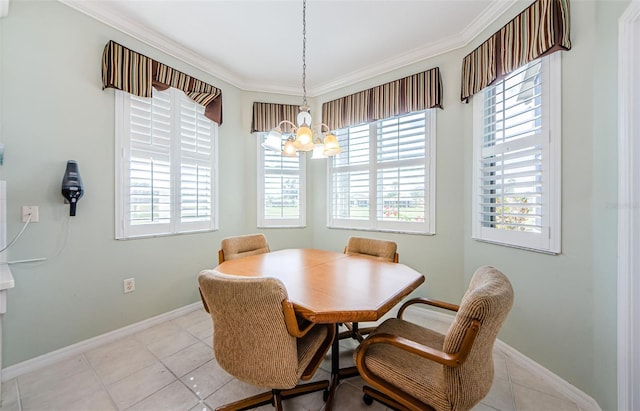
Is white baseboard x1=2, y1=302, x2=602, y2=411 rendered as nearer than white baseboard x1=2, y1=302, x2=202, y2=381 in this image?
Yes

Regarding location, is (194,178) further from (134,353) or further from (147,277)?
(134,353)

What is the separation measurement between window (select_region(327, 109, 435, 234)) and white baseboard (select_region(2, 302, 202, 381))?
2.21m

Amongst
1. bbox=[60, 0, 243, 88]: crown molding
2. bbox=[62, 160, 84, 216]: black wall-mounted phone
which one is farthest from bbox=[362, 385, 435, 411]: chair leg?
bbox=[60, 0, 243, 88]: crown molding

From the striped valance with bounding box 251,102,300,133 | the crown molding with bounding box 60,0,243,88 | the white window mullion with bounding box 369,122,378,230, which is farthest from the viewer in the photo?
the striped valance with bounding box 251,102,300,133

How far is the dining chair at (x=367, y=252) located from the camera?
6.64 feet

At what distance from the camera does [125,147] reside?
220 cm

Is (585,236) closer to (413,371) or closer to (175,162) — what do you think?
(413,371)

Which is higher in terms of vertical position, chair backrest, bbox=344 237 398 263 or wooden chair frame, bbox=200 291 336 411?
chair backrest, bbox=344 237 398 263

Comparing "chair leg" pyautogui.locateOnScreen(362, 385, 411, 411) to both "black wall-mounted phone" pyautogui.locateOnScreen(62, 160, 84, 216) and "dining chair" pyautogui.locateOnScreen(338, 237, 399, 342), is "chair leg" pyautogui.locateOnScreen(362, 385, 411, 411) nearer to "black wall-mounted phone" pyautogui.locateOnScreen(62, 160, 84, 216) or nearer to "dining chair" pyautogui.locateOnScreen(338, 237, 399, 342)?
"dining chair" pyautogui.locateOnScreen(338, 237, 399, 342)

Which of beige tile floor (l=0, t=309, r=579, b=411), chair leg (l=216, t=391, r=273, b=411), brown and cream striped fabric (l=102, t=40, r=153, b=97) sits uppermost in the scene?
brown and cream striped fabric (l=102, t=40, r=153, b=97)

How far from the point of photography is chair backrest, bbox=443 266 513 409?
907mm

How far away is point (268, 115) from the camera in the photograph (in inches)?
129

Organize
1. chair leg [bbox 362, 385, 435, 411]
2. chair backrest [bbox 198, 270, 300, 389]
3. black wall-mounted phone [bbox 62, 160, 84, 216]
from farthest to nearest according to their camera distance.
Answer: black wall-mounted phone [bbox 62, 160, 84, 216] → chair leg [bbox 362, 385, 435, 411] → chair backrest [bbox 198, 270, 300, 389]

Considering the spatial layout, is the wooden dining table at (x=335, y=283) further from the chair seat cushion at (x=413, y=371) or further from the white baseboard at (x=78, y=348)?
the white baseboard at (x=78, y=348)
